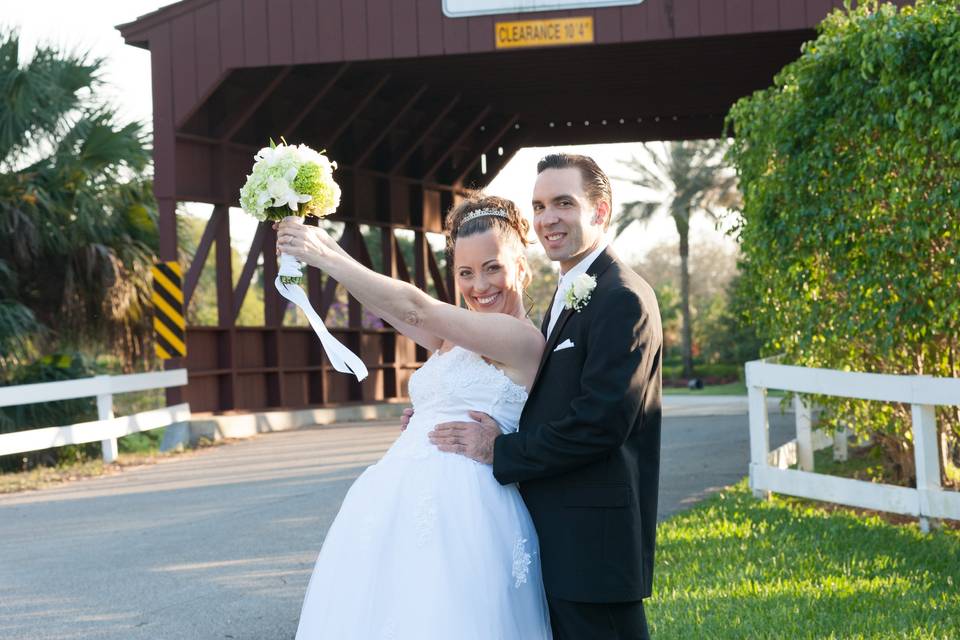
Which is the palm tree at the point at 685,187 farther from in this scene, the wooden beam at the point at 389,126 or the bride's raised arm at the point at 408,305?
the bride's raised arm at the point at 408,305

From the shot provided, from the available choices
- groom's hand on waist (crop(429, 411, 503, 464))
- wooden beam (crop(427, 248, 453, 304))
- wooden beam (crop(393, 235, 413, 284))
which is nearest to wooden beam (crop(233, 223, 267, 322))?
wooden beam (crop(393, 235, 413, 284))

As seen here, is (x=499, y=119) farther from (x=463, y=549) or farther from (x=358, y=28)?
(x=463, y=549)

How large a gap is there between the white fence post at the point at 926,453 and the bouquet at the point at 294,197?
435cm

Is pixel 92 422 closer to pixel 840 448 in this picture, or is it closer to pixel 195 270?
pixel 195 270

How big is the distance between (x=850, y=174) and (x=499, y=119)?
51.4 ft

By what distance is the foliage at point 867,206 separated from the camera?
7285mm

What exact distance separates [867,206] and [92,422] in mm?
8205

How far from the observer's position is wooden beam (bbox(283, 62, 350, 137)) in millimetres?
16337

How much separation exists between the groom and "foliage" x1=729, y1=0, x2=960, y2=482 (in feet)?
14.5

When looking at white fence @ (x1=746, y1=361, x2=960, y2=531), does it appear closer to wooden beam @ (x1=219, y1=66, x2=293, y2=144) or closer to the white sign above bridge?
the white sign above bridge

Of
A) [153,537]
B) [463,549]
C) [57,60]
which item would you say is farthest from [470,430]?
[57,60]

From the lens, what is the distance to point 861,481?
7.66 m

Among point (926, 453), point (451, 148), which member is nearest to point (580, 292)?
point (926, 453)

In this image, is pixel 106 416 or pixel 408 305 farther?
pixel 106 416
